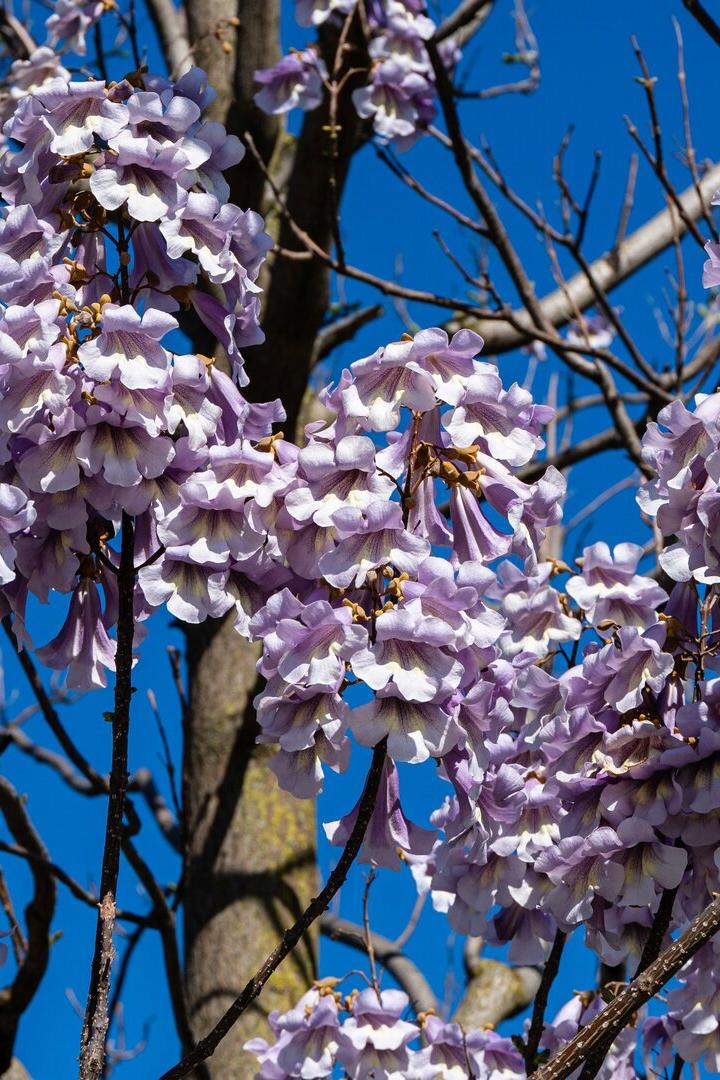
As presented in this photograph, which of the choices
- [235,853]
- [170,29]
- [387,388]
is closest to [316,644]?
[387,388]

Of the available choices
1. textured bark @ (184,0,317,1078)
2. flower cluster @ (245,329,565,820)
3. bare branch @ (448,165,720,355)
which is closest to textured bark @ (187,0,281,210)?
textured bark @ (184,0,317,1078)

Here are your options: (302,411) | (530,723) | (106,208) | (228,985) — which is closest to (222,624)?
(302,411)

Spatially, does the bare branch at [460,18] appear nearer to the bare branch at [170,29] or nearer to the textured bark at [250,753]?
the textured bark at [250,753]

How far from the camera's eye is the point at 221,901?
391cm

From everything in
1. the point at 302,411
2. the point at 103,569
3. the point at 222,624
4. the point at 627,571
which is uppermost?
the point at 302,411

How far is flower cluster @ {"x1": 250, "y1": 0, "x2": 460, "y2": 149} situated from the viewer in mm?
4148

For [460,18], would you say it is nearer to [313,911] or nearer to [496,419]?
[496,419]

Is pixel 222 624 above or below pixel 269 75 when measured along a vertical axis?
below

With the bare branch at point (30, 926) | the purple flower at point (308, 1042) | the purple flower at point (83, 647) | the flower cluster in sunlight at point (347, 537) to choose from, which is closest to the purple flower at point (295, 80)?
the bare branch at point (30, 926)

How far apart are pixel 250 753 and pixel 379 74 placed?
2181 millimetres

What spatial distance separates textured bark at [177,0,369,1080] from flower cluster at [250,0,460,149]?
0.40 ft

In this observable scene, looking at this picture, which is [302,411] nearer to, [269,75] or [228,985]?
[269,75]

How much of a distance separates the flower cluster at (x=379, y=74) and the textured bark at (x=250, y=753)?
0.12 m

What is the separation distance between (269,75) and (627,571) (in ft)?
9.24
